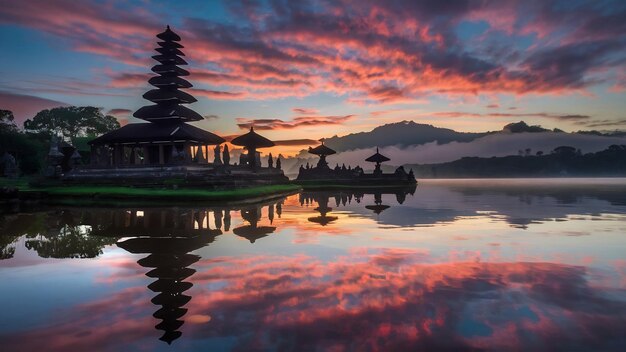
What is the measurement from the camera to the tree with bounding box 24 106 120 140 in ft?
276

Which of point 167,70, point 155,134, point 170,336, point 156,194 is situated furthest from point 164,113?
point 170,336

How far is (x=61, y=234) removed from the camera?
14.5 meters

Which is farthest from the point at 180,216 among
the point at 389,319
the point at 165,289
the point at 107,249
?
the point at 389,319

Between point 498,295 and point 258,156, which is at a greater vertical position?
point 258,156

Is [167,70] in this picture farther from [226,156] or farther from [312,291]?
[312,291]

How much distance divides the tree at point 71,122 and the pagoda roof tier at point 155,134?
163 ft

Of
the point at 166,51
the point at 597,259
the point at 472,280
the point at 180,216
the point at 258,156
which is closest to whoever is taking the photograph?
the point at 472,280

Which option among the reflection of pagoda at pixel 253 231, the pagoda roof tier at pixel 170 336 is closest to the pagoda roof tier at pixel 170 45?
the reflection of pagoda at pixel 253 231

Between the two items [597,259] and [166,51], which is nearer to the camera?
[597,259]

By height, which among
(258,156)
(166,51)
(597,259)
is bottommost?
(597,259)

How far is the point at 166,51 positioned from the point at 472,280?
1848 inches

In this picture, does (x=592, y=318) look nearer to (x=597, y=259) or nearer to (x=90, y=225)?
(x=597, y=259)

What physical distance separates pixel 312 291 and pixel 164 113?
41376 mm

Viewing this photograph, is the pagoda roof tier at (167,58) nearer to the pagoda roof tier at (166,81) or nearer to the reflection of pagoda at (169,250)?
the pagoda roof tier at (166,81)
